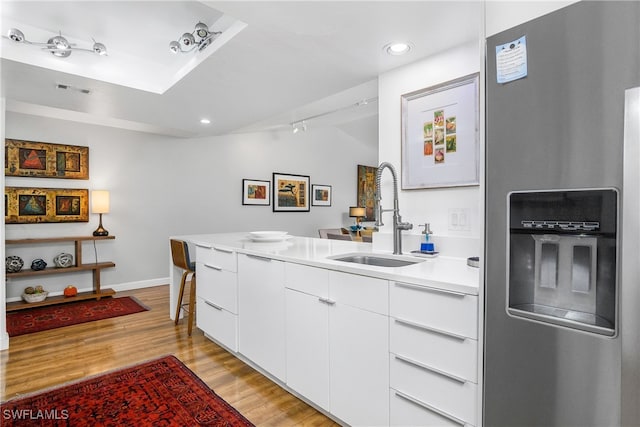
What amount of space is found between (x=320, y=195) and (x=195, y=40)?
520 cm

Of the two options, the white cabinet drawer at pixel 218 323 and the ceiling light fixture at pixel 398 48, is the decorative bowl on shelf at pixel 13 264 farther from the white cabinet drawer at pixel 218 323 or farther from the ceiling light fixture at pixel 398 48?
the ceiling light fixture at pixel 398 48

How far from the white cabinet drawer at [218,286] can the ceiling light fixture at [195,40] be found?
1664 millimetres

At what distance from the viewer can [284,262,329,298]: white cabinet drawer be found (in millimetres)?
1761

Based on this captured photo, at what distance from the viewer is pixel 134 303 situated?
13.6ft

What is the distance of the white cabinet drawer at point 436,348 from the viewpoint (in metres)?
1.19

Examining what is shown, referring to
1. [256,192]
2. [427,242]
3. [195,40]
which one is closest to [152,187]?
[256,192]

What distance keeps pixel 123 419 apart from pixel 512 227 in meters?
2.17

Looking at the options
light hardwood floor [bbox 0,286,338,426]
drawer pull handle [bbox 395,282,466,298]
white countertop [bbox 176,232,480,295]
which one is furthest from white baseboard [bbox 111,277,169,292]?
drawer pull handle [bbox 395,282,466,298]

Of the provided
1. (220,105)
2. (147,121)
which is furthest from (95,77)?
(147,121)

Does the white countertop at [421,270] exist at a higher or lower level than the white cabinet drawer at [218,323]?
higher

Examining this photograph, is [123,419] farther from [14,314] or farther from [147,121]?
[147,121]

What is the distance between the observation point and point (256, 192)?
6.24 m

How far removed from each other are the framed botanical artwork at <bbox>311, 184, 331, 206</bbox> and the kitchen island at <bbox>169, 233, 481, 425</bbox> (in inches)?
190

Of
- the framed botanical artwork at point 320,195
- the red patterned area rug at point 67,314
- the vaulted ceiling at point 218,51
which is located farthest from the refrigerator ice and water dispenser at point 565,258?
the framed botanical artwork at point 320,195
